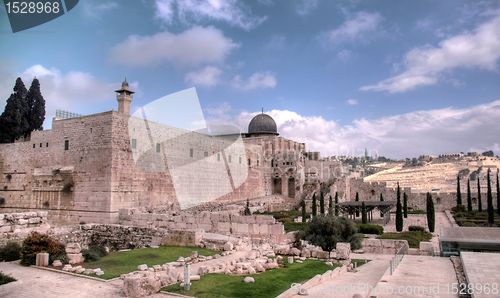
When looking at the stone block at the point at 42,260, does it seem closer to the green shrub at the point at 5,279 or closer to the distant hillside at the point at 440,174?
the green shrub at the point at 5,279

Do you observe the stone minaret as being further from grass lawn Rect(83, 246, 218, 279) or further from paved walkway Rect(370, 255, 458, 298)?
paved walkway Rect(370, 255, 458, 298)

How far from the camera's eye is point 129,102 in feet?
70.9

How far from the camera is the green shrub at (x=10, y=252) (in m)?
11.6

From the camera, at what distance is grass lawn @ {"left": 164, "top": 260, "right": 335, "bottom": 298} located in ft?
26.0

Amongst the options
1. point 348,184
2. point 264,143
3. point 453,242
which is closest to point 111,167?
point 453,242

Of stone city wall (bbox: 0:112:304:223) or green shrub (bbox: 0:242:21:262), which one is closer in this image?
green shrub (bbox: 0:242:21:262)

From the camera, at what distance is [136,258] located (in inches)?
Answer: 477

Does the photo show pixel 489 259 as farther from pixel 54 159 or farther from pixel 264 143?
pixel 264 143

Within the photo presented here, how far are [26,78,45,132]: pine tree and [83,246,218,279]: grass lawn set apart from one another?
2140 centimetres

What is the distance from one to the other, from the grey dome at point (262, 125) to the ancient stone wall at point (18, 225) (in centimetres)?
2843

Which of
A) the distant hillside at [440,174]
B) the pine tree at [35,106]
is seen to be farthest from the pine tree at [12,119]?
the distant hillside at [440,174]

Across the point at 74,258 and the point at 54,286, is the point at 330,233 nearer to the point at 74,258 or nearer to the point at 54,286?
the point at 74,258

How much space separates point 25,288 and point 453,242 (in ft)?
43.1

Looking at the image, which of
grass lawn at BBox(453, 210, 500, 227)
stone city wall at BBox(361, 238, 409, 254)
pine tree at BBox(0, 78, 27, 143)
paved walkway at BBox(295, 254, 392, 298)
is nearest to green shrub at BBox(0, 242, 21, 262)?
paved walkway at BBox(295, 254, 392, 298)
